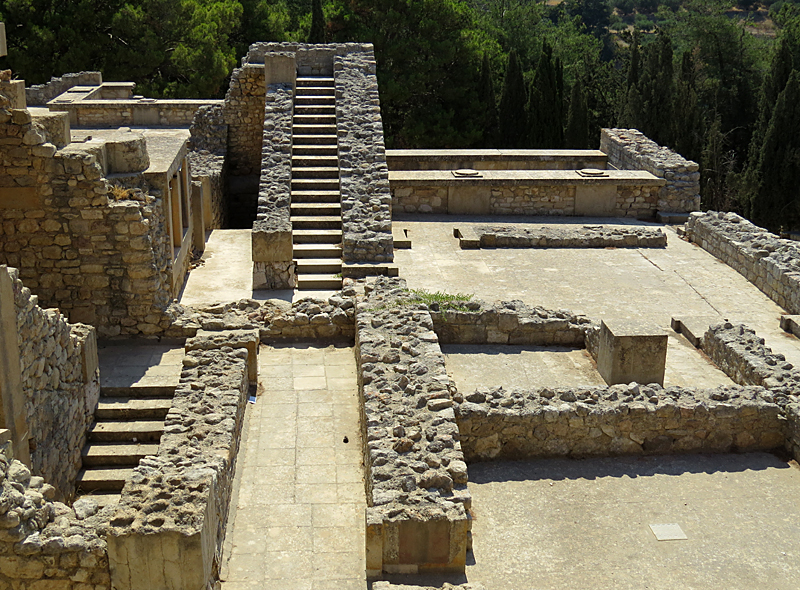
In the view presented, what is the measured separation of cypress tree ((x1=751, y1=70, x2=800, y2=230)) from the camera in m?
25.4

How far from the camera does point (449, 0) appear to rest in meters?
28.7

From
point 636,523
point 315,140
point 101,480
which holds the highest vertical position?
point 315,140

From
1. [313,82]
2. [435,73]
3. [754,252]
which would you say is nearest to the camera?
[754,252]

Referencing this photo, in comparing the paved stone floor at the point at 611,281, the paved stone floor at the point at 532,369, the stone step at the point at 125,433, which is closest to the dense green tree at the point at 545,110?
the paved stone floor at the point at 611,281

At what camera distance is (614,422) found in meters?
8.96

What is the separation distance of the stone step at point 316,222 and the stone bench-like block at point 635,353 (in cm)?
485

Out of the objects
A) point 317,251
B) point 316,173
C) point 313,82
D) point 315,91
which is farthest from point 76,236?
point 313,82

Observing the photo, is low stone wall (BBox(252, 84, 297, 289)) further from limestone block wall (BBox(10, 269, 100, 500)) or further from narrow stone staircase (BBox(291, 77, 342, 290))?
limestone block wall (BBox(10, 269, 100, 500))

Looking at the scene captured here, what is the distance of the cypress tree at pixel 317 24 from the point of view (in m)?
27.6

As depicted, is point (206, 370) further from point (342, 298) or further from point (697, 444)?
point (697, 444)

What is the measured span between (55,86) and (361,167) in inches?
490

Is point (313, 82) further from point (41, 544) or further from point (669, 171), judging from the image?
point (41, 544)

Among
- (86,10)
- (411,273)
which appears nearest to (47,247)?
(411,273)

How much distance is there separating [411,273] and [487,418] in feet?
17.5
